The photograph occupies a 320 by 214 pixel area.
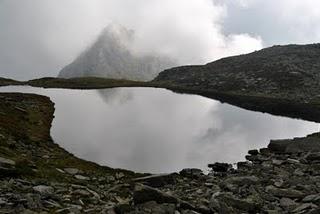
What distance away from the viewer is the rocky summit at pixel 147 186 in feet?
63.8

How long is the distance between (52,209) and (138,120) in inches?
1875

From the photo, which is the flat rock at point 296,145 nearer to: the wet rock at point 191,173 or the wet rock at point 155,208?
the wet rock at point 191,173

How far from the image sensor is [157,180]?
27.2 meters

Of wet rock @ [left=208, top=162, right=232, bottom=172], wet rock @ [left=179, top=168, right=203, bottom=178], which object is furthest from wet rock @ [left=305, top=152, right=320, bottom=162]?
wet rock @ [left=179, top=168, right=203, bottom=178]

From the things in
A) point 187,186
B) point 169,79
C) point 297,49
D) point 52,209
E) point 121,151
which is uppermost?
point 297,49

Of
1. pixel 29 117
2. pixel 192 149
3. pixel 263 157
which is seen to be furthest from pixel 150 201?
pixel 29 117

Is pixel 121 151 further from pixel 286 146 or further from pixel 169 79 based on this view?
pixel 169 79

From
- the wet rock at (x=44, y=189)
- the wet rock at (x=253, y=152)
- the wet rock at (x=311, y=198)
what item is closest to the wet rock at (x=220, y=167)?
the wet rock at (x=253, y=152)

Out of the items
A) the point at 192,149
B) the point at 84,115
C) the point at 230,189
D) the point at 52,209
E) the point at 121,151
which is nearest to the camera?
the point at 52,209

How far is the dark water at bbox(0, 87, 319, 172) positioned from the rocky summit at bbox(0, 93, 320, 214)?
4.07m

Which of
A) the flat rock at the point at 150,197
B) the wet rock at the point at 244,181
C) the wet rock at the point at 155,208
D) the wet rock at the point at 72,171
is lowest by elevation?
the wet rock at the point at 155,208

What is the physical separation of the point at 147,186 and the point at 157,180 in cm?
639

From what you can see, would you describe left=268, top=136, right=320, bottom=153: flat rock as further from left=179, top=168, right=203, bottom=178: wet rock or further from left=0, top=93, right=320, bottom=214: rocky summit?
left=179, top=168, right=203, bottom=178: wet rock

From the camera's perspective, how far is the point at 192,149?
46531mm
